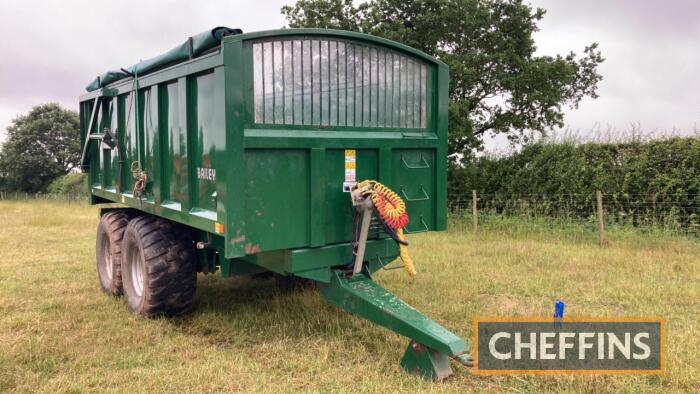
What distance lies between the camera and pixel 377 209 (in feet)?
14.6

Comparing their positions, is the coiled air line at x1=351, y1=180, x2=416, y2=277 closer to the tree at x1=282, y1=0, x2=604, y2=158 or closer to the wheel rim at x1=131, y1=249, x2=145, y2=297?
the wheel rim at x1=131, y1=249, x2=145, y2=297

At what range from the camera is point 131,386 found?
12.7 feet

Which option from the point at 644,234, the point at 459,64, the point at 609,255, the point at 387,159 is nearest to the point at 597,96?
the point at 459,64

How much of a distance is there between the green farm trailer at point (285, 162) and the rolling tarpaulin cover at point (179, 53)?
0.02 m

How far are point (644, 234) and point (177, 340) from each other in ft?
28.9

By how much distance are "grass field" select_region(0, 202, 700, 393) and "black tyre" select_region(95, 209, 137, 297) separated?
20 centimetres

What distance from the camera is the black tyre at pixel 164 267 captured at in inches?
205

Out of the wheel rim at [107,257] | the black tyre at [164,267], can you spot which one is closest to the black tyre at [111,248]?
the wheel rim at [107,257]

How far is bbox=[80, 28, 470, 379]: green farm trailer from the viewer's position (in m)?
4.12

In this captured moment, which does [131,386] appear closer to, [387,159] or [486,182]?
[387,159]

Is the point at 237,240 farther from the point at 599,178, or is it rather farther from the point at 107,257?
the point at 599,178

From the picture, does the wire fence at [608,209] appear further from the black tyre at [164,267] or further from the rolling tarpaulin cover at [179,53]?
the rolling tarpaulin cover at [179,53]

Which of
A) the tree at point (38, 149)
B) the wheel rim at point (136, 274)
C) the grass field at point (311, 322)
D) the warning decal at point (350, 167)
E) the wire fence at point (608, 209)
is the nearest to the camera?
the grass field at point (311, 322)

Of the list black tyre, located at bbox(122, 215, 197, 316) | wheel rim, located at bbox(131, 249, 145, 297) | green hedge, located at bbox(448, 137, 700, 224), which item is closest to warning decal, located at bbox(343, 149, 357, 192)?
black tyre, located at bbox(122, 215, 197, 316)
